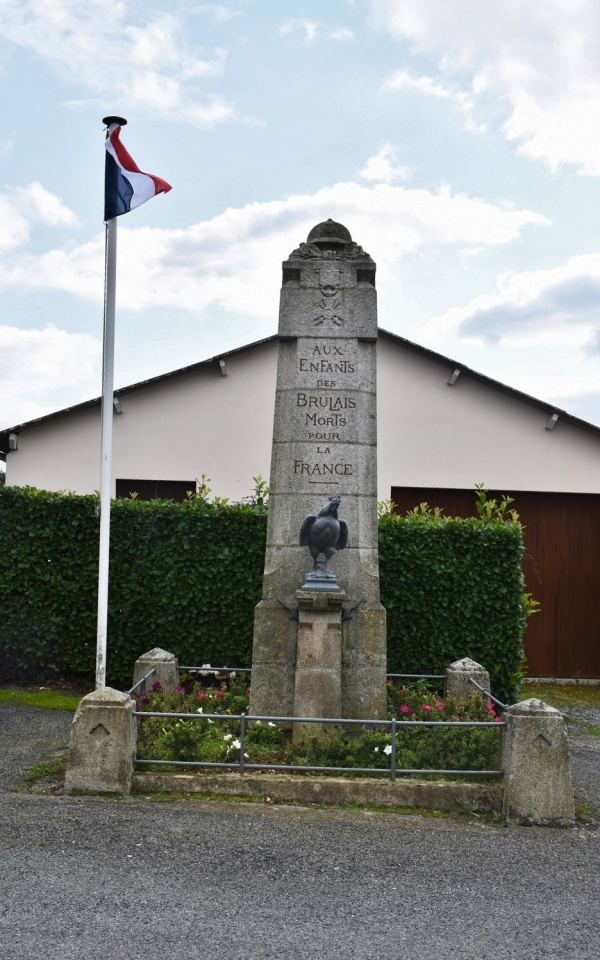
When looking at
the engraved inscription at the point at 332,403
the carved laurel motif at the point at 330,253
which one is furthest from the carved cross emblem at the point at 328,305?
the engraved inscription at the point at 332,403

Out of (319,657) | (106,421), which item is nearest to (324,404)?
(319,657)

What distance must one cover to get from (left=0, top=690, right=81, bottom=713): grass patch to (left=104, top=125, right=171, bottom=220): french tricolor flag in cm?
541

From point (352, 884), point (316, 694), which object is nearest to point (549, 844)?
point (352, 884)

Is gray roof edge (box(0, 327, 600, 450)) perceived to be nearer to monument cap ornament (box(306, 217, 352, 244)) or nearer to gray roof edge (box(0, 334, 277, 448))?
gray roof edge (box(0, 334, 277, 448))

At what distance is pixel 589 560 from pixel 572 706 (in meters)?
3.05

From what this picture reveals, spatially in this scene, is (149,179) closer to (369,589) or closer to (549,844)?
(369,589)

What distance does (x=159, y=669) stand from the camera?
869cm

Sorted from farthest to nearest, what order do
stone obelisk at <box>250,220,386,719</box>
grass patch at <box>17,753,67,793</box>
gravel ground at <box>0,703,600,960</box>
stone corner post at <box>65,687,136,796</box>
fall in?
stone obelisk at <box>250,220,386,719</box> < grass patch at <box>17,753,67,793</box> < stone corner post at <box>65,687,136,796</box> < gravel ground at <box>0,703,600,960</box>

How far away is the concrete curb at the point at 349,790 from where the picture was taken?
6141mm

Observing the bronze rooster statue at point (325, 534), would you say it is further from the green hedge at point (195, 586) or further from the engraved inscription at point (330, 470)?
the green hedge at point (195, 586)

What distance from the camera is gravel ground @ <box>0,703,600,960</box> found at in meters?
4.04

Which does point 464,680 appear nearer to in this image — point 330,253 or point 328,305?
point 328,305

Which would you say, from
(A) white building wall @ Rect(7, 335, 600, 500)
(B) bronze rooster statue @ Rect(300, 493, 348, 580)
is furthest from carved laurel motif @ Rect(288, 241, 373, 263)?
(A) white building wall @ Rect(7, 335, 600, 500)

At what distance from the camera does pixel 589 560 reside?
1365cm
